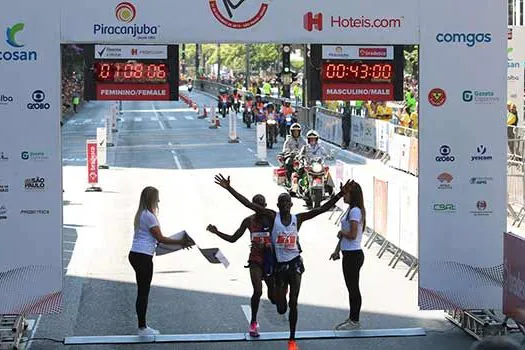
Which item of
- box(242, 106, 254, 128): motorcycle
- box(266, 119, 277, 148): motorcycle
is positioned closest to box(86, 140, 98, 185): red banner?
box(266, 119, 277, 148): motorcycle

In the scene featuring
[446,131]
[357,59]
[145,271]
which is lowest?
[145,271]

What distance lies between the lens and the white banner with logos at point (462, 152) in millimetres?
12055

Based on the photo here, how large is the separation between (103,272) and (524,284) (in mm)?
7279

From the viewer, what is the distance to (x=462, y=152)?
1220 centimetres

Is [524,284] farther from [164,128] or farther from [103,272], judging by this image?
[164,128]

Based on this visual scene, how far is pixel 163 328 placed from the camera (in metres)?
12.5

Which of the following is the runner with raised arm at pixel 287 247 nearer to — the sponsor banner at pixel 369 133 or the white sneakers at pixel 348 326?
the white sneakers at pixel 348 326

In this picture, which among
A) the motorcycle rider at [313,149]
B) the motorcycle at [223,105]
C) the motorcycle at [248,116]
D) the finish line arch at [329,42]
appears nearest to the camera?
the finish line arch at [329,42]

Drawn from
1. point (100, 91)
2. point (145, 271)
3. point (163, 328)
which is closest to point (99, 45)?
point (100, 91)

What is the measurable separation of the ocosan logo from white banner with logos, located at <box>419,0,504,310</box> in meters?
0.01

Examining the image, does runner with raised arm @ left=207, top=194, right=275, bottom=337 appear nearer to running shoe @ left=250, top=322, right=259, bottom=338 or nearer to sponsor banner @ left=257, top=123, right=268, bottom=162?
running shoe @ left=250, top=322, right=259, bottom=338

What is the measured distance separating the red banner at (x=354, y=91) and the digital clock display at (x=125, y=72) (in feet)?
6.72

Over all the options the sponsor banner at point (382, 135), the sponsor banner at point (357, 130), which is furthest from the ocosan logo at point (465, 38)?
the sponsor banner at point (357, 130)

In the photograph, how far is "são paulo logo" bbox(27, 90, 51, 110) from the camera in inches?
451
